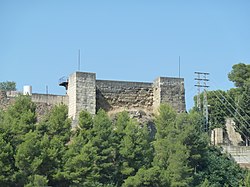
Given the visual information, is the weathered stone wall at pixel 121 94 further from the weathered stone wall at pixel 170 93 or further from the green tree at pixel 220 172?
Answer: the green tree at pixel 220 172

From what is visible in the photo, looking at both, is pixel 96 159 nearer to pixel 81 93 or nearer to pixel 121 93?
pixel 81 93

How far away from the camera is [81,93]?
35.4 meters

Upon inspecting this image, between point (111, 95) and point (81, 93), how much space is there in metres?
2.01

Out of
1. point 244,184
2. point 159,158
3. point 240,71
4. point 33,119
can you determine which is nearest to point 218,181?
point 244,184

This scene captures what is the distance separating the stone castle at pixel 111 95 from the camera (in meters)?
35.5

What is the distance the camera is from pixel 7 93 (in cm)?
3634

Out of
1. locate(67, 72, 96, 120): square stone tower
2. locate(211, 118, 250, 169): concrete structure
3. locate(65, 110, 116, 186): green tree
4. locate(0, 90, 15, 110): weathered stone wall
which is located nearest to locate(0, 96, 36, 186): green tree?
locate(65, 110, 116, 186): green tree

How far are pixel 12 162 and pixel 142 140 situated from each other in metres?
6.09

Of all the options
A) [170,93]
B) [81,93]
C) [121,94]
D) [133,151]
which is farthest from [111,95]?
[133,151]

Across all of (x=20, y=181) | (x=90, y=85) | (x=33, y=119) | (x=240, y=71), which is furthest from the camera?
(x=240, y=71)

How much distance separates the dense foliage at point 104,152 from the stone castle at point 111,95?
9.52 ft

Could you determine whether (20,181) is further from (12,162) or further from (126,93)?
(126,93)

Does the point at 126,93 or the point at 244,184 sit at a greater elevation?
the point at 126,93

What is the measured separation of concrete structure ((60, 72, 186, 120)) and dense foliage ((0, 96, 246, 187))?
2908mm
